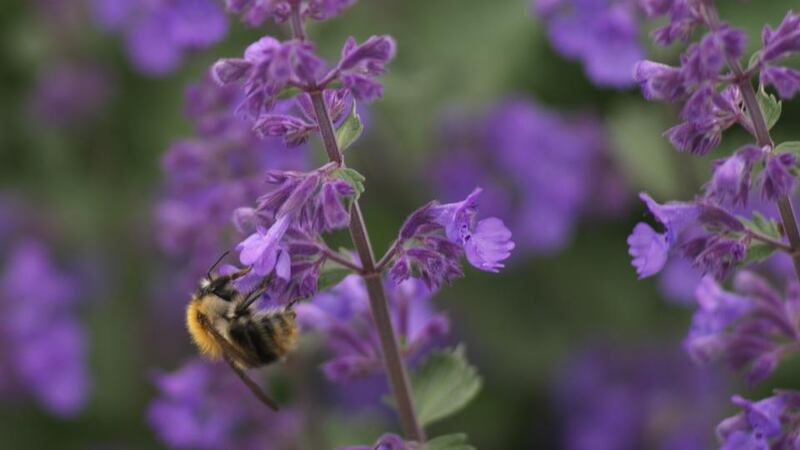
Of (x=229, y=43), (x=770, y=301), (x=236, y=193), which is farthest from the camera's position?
(x=229, y=43)

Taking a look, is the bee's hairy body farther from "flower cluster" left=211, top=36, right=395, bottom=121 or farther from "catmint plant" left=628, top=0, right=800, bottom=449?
"catmint plant" left=628, top=0, right=800, bottom=449

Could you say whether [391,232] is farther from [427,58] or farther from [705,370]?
[705,370]

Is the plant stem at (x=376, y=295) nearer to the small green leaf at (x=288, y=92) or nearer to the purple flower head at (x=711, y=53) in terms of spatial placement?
the small green leaf at (x=288, y=92)

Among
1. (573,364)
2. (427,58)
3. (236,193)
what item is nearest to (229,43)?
(427,58)

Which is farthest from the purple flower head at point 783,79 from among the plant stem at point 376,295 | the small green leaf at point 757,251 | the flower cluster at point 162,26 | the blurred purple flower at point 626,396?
the blurred purple flower at point 626,396

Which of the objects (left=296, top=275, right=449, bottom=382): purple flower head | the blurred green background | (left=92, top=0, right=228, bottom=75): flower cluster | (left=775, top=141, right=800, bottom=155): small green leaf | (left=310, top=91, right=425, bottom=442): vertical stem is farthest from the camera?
the blurred green background

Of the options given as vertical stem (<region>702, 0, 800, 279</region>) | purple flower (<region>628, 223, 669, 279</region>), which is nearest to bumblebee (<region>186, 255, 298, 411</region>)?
purple flower (<region>628, 223, 669, 279</region>)

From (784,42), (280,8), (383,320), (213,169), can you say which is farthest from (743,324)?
(213,169)

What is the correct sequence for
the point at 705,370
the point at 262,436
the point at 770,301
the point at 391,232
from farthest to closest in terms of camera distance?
the point at 391,232
the point at 705,370
the point at 262,436
the point at 770,301
